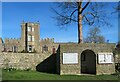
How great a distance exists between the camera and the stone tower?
61531 millimetres

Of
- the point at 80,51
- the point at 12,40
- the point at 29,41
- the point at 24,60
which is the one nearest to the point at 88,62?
the point at 80,51

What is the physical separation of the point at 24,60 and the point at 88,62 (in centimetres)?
626

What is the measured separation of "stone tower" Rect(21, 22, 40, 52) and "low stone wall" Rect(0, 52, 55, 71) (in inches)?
1344

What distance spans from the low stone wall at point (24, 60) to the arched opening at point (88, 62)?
325cm

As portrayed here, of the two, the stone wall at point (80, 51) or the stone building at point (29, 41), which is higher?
the stone building at point (29, 41)

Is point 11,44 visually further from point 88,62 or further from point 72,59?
point 72,59

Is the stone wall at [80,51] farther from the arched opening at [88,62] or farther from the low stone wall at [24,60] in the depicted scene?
the low stone wall at [24,60]

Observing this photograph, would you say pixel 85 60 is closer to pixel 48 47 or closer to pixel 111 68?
pixel 111 68

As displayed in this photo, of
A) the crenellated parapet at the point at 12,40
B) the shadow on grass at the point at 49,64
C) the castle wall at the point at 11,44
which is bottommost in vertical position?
the shadow on grass at the point at 49,64

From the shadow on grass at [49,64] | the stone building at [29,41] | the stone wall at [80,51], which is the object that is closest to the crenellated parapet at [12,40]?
the stone building at [29,41]

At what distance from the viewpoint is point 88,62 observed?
2628cm

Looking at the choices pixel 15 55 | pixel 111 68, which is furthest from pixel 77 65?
pixel 15 55

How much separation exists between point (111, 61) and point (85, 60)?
10.1ft

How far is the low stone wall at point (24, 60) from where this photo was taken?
85.2 ft
